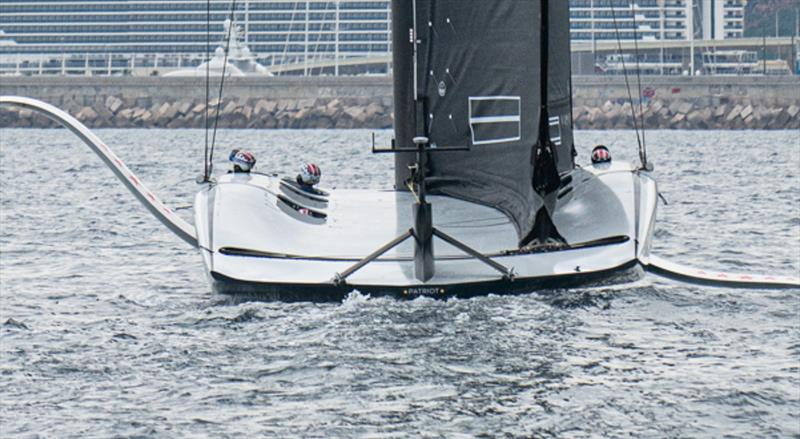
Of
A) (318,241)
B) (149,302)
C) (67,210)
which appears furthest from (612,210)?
(67,210)

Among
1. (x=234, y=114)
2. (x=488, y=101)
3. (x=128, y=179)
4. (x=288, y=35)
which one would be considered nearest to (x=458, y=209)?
(x=488, y=101)

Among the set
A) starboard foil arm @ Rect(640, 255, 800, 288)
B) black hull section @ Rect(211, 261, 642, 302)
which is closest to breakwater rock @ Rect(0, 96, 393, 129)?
starboard foil arm @ Rect(640, 255, 800, 288)

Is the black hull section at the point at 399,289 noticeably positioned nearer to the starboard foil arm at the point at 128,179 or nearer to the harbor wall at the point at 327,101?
the starboard foil arm at the point at 128,179

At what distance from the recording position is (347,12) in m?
104

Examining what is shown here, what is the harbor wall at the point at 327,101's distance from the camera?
249 feet

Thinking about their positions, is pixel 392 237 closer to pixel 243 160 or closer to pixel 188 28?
pixel 243 160

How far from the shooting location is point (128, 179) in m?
15.1

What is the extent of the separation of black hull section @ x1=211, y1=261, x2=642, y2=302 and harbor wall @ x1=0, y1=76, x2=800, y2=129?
62.9 meters

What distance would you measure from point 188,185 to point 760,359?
2264 centimetres

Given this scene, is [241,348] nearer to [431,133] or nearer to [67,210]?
[431,133]

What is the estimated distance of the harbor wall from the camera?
2990 inches

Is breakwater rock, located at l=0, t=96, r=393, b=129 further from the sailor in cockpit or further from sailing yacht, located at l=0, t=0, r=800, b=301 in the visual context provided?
sailing yacht, located at l=0, t=0, r=800, b=301

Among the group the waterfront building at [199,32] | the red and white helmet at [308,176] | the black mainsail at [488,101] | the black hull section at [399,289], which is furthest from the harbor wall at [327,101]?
the black hull section at [399,289]

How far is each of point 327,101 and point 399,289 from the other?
66144mm
